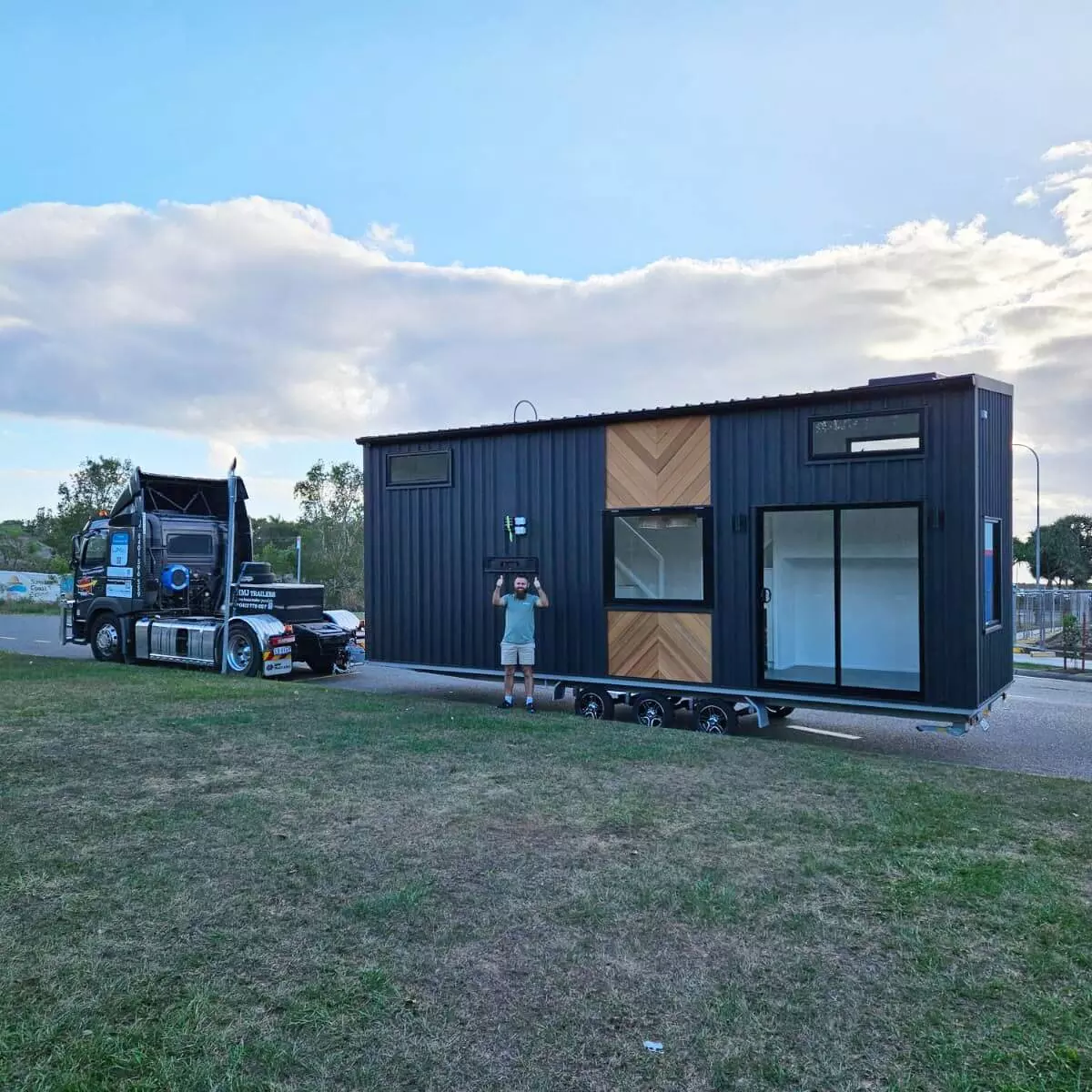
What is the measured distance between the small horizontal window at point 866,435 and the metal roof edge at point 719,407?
7.8 inches

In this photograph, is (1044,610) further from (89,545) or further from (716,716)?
(89,545)

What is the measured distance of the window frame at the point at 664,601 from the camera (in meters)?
8.02

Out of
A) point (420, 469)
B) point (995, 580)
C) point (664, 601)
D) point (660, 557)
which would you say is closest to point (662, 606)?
point (664, 601)

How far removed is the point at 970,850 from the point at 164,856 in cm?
408

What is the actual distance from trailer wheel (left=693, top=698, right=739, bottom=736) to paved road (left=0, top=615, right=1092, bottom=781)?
1.61 ft

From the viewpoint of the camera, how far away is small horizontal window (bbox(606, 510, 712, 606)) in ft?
26.8

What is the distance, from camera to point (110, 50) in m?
10.1

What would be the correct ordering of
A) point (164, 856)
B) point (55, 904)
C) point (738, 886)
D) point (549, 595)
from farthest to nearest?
point (549, 595) < point (164, 856) < point (738, 886) < point (55, 904)

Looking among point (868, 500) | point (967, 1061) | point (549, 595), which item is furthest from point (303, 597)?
point (967, 1061)

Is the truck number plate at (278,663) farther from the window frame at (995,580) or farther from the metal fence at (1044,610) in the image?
the metal fence at (1044,610)

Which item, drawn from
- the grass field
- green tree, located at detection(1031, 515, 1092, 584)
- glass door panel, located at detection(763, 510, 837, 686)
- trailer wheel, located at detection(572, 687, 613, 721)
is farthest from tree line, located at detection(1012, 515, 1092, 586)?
the grass field

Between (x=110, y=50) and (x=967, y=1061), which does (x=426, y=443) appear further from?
(x=967, y=1061)

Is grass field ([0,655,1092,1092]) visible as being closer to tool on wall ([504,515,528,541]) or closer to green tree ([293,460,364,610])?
tool on wall ([504,515,528,541])

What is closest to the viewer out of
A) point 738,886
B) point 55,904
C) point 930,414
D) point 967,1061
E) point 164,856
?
point 967,1061
